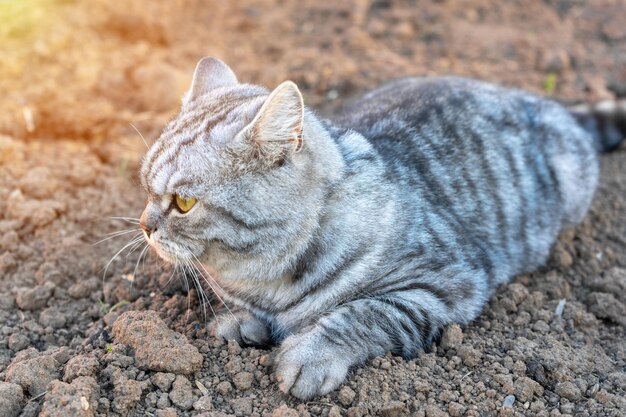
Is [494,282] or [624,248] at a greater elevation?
[494,282]

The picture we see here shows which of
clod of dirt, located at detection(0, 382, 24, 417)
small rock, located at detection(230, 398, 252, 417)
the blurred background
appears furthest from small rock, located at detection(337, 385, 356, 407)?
the blurred background

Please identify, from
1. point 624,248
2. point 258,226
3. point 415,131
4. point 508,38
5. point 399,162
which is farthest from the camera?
point 508,38

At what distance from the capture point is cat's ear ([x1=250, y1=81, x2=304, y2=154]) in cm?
294

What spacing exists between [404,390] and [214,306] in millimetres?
1184

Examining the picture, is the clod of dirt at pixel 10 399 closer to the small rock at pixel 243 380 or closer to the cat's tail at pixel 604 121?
the small rock at pixel 243 380

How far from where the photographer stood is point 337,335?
3.22m

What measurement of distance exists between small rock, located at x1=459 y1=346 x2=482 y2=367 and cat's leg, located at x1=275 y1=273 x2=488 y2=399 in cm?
17

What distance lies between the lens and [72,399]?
9.39 ft

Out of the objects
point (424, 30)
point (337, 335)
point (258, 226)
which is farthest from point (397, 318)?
point (424, 30)

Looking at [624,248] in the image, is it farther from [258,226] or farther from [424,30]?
[424,30]

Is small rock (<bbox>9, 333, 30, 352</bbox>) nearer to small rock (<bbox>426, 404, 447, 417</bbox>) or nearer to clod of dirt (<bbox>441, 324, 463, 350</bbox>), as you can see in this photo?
small rock (<bbox>426, 404, 447, 417</bbox>)

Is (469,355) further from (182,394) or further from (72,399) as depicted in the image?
(72,399)

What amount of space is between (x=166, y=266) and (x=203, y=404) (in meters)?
1.19

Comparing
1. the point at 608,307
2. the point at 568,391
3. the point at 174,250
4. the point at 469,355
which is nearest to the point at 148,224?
the point at 174,250
